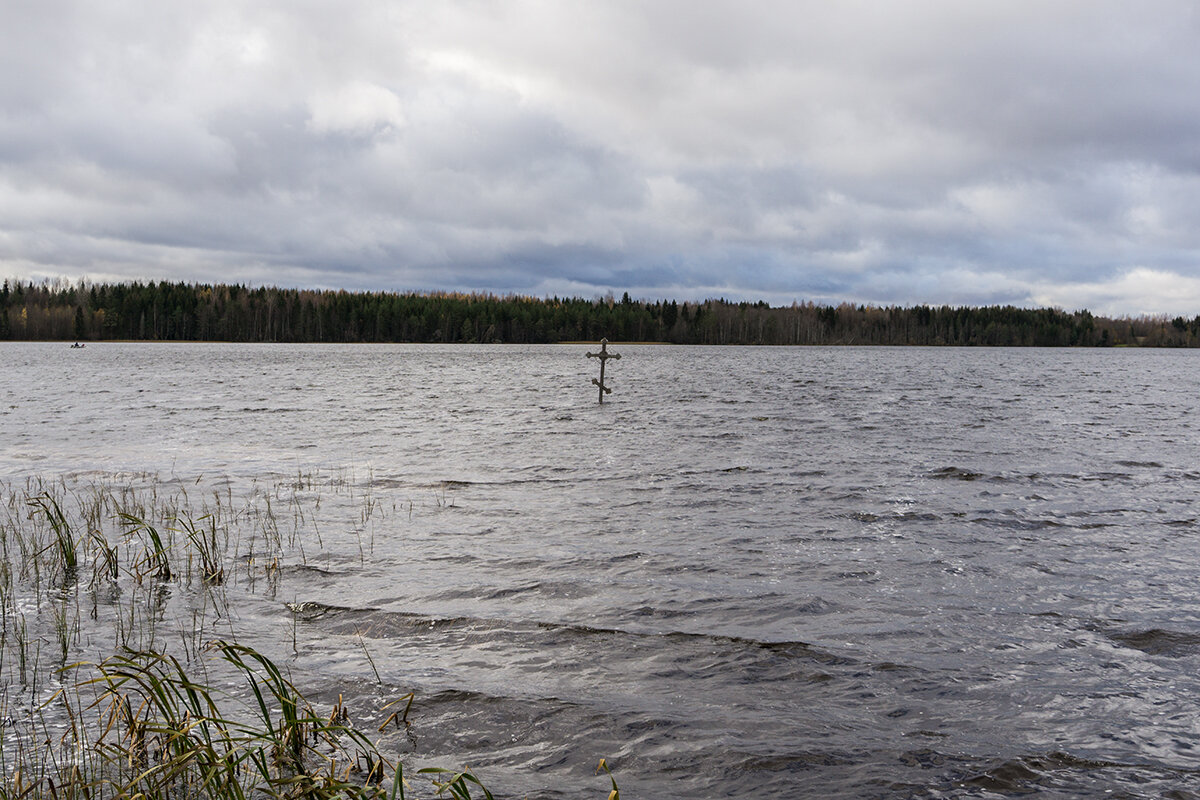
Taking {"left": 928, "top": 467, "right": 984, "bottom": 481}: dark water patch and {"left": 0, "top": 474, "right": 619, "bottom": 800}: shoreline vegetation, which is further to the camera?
{"left": 928, "top": 467, "right": 984, "bottom": 481}: dark water patch

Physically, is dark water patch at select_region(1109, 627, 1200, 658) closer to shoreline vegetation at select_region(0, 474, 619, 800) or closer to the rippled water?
the rippled water

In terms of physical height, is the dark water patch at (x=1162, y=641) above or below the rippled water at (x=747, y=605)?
above

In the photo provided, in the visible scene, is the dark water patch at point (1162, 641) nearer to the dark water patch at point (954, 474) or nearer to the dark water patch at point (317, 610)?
the dark water patch at point (317, 610)

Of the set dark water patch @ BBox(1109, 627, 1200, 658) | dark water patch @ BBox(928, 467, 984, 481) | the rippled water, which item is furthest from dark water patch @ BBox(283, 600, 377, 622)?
dark water patch @ BBox(928, 467, 984, 481)

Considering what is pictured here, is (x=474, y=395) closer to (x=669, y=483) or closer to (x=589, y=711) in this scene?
(x=669, y=483)

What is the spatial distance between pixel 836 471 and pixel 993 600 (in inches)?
457

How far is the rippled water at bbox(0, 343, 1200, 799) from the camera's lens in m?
6.54

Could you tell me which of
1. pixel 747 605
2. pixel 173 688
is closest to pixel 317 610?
pixel 173 688

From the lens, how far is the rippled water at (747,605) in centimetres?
654

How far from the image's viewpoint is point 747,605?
10.4 meters

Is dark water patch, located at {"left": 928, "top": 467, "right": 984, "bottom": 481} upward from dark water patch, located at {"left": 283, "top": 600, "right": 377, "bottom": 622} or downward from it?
upward

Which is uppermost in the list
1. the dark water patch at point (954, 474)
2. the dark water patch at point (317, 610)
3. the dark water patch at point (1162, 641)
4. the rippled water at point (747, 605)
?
the dark water patch at point (954, 474)

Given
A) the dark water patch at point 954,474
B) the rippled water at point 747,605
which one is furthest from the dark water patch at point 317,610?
the dark water patch at point 954,474

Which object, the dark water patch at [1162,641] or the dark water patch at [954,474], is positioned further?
the dark water patch at [954,474]
